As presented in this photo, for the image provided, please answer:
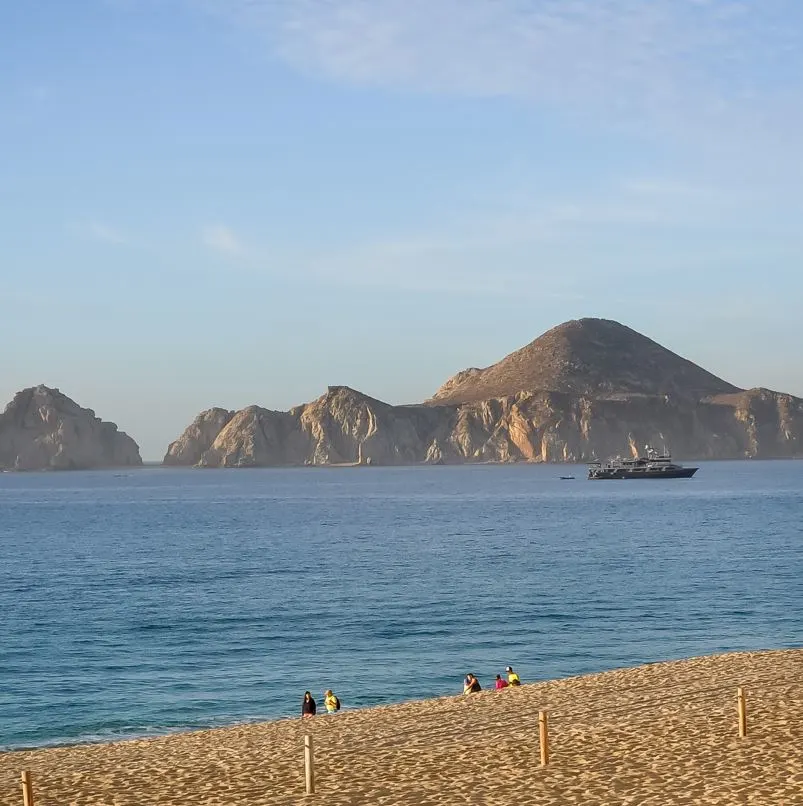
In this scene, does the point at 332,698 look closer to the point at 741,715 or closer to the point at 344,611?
the point at 741,715

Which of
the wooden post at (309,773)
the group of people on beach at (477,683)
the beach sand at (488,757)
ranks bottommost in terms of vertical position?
the group of people on beach at (477,683)

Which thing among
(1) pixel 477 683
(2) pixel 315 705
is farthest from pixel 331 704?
(1) pixel 477 683

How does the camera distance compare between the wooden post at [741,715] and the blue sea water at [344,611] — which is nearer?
the wooden post at [741,715]

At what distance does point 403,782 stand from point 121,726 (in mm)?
16440

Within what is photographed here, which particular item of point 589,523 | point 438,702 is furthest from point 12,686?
point 589,523

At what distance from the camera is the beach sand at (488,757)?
19.5 m

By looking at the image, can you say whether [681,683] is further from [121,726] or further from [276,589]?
[276,589]

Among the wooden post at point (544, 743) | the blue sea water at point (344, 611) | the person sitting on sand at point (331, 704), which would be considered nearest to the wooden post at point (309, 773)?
the wooden post at point (544, 743)

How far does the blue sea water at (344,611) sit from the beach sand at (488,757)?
26.5ft

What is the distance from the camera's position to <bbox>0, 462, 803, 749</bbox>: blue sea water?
1542 inches

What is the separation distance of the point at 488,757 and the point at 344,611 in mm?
36775

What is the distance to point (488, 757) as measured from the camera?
22078 mm

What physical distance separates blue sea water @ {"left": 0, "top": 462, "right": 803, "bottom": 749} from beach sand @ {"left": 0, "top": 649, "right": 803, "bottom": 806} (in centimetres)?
809

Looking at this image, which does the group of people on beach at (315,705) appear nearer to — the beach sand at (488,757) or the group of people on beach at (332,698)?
the group of people on beach at (332,698)
